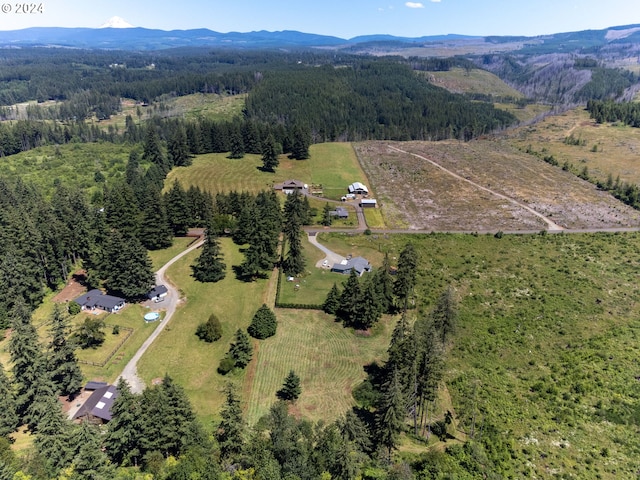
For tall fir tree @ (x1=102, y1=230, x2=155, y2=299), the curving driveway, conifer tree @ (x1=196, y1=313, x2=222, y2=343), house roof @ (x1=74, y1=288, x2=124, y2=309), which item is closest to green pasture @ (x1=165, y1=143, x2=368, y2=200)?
the curving driveway

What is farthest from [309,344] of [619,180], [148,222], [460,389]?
[619,180]

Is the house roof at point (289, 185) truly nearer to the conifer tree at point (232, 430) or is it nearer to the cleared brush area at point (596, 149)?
the conifer tree at point (232, 430)

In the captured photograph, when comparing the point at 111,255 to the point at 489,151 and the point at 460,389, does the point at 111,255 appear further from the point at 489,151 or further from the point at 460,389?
the point at 489,151

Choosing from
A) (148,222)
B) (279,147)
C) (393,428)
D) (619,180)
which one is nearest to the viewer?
(393,428)

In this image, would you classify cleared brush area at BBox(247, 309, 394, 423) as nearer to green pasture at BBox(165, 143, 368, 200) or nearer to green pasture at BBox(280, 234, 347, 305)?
green pasture at BBox(280, 234, 347, 305)

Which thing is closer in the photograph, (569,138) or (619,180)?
(619,180)

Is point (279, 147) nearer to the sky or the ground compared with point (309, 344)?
nearer to the sky

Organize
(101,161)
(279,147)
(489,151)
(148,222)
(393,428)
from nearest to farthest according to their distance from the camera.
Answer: (393,428), (148,222), (101,161), (279,147), (489,151)

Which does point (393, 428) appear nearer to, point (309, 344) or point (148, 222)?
point (309, 344)
